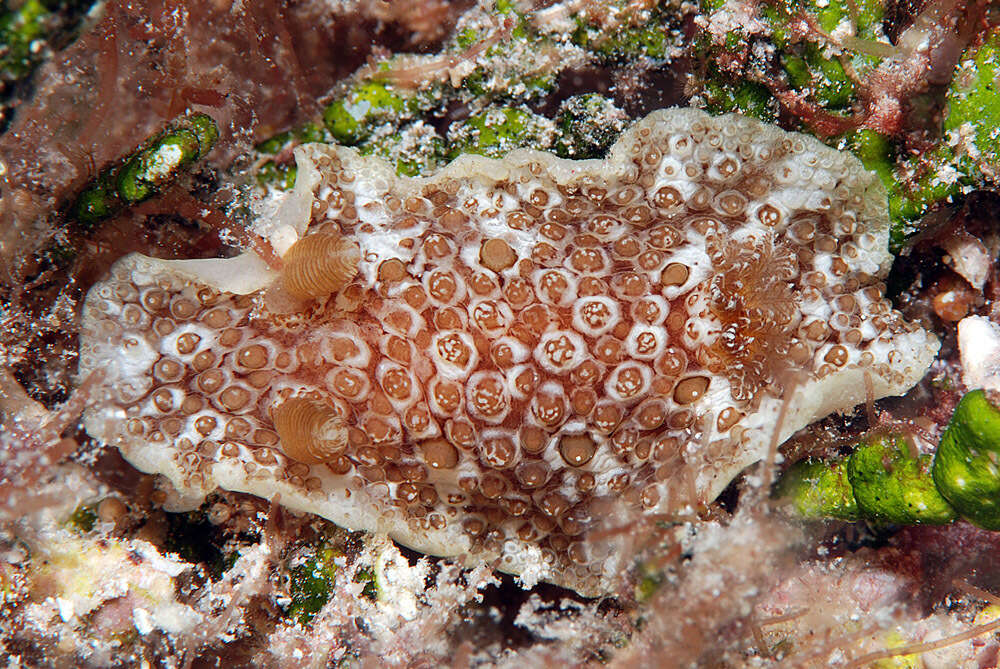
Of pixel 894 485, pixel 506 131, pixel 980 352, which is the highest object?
pixel 506 131

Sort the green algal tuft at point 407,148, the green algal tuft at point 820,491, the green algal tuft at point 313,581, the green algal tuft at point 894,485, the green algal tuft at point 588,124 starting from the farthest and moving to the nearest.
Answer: the green algal tuft at point 407,148
the green algal tuft at point 588,124
the green algal tuft at point 313,581
the green algal tuft at point 820,491
the green algal tuft at point 894,485

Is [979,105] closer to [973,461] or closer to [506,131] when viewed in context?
[973,461]

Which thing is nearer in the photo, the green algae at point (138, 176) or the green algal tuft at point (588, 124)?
the green algae at point (138, 176)

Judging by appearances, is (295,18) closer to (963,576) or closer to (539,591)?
(539,591)

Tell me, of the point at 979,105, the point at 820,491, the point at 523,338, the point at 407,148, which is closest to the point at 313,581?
the point at 523,338

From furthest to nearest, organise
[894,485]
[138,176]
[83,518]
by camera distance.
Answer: [138,176] → [83,518] → [894,485]

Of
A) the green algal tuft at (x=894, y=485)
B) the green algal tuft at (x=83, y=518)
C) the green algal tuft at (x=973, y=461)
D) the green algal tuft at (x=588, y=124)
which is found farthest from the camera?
the green algal tuft at (x=588, y=124)

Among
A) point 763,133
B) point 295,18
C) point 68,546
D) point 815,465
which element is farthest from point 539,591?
point 295,18

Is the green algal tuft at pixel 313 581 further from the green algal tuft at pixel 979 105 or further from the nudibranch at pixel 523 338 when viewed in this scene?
the green algal tuft at pixel 979 105

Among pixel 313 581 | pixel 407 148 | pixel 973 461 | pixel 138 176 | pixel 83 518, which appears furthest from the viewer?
pixel 407 148

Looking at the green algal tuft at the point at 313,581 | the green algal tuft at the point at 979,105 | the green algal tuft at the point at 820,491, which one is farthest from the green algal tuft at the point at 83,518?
the green algal tuft at the point at 979,105
